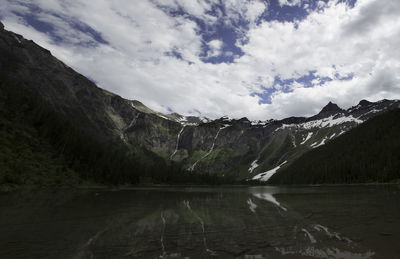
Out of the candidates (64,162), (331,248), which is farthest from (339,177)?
(331,248)

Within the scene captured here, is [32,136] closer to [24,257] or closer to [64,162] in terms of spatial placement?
[64,162]

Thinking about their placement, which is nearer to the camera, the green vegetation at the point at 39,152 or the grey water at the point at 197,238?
the grey water at the point at 197,238

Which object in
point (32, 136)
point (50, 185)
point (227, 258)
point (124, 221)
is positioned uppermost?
point (32, 136)

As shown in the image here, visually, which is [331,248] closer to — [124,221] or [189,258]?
[189,258]

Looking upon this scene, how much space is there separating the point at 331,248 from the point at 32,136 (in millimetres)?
118284

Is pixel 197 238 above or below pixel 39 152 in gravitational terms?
below

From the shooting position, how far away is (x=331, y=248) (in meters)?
14.5

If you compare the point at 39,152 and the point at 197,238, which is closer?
the point at 197,238

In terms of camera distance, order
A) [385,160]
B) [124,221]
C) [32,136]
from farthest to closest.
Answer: [385,160] < [32,136] < [124,221]

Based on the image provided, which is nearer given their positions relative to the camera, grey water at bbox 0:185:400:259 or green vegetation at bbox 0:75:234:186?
grey water at bbox 0:185:400:259

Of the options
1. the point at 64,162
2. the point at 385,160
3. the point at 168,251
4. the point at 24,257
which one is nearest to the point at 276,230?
the point at 168,251

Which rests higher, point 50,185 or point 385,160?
point 385,160

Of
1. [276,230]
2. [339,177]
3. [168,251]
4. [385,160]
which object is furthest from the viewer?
[339,177]

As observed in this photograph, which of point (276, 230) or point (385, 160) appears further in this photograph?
point (385, 160)
